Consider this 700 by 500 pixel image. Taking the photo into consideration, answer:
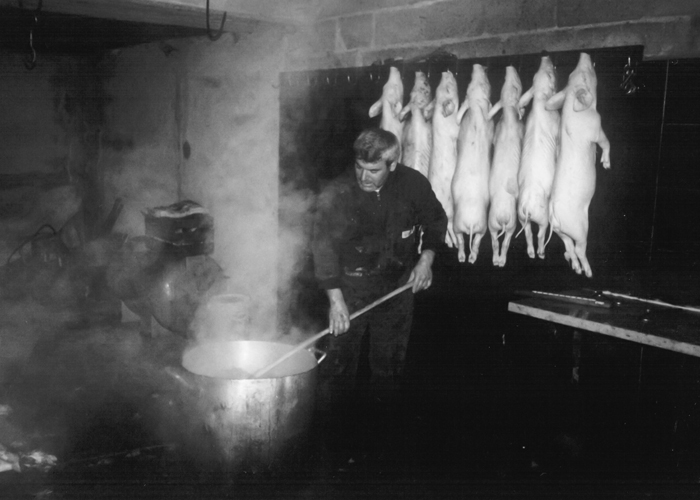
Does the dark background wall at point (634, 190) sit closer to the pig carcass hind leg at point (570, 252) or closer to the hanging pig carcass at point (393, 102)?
the pig carcass hind leg at point (570, 252)

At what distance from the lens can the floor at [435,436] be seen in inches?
136

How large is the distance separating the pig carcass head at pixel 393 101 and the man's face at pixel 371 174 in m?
0.55

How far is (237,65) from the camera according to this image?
6.16 meters

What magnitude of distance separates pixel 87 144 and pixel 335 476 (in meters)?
6.83

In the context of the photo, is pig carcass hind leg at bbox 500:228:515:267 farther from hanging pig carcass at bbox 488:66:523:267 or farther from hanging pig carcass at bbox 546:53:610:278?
hanging pig carcass at bbox 546:53:610:278

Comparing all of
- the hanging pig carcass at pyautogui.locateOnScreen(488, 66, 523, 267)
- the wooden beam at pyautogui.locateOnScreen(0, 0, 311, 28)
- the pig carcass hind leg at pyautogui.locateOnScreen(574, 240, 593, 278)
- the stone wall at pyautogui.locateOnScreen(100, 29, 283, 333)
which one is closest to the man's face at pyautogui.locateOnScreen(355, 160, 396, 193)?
the hanging pig carcass at pyautogui.locateOnScreen(488, 66, 523, 267)

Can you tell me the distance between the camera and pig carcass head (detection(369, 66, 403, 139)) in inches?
182

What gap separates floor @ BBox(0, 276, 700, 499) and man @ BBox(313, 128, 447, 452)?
318mm

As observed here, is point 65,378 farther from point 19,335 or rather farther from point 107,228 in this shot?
point 107,228

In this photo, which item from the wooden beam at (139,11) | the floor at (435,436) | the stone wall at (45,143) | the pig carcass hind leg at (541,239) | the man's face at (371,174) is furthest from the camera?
the stone wall at (45,143)

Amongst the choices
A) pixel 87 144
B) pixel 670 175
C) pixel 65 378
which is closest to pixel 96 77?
pixel 87 144

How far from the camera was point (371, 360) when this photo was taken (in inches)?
179

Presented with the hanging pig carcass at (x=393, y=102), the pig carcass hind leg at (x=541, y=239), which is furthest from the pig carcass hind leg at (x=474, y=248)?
the hanging pig carcass at (x=393, y=102)

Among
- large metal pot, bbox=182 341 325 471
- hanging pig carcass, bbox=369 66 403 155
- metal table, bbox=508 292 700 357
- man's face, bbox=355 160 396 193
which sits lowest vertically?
large metal pot, bbox=182 341 325 471
